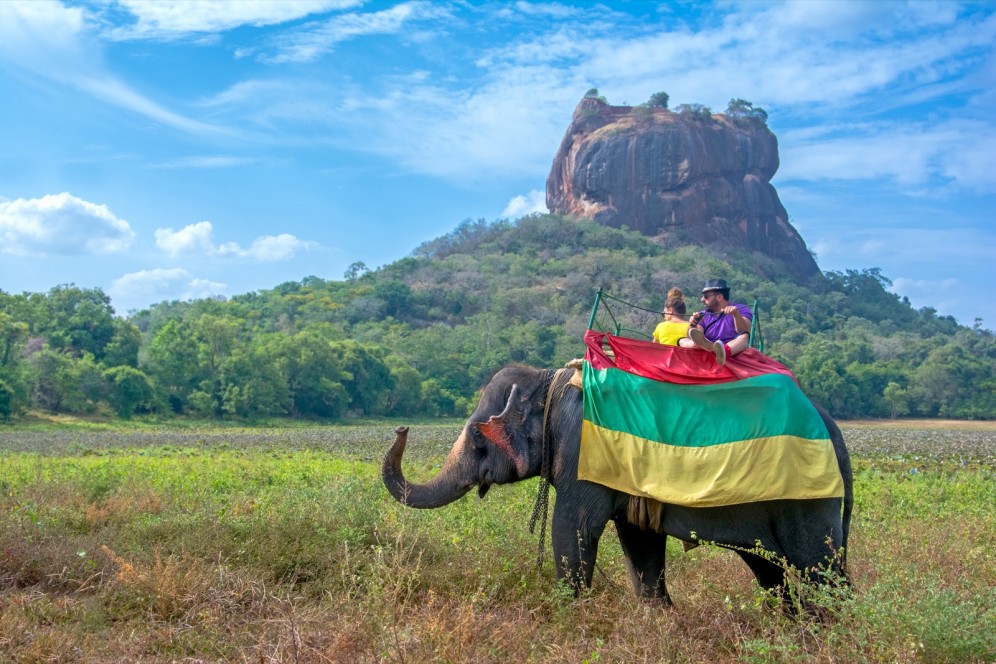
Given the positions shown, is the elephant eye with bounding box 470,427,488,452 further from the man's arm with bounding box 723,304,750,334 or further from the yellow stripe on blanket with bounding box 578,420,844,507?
the man's arm with bounding box 723,304,750,334

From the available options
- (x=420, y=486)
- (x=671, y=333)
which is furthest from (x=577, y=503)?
(x=671, y=333)

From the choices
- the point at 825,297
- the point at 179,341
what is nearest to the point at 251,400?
the point at 179,341

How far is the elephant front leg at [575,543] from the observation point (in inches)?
240

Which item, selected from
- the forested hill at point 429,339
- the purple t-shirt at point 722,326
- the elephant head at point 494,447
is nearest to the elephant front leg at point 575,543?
the elephant head at point 494,447

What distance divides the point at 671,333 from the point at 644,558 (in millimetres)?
1678

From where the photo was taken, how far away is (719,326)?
20.4 ft

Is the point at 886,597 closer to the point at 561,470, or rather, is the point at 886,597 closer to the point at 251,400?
the point at 561,470

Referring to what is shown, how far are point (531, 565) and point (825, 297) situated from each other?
118324 millimetres

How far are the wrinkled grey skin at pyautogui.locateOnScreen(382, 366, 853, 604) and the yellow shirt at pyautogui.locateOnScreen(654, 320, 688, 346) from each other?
713 mm

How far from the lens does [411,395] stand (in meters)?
62.7

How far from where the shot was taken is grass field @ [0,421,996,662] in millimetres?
4578

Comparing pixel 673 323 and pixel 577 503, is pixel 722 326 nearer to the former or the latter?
pixel 673 323

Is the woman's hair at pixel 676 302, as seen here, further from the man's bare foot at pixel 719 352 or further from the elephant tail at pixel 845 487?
the elephant tail at pixel 845 487

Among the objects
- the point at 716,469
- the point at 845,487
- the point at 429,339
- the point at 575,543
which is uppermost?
the point at 429,339
